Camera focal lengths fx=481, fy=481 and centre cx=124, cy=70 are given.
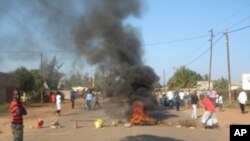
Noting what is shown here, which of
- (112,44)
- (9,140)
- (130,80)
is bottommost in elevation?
(9,140)

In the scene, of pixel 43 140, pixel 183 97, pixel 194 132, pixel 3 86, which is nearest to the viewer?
pixel 43 140

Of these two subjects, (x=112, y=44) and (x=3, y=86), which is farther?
(x=3, y=86)

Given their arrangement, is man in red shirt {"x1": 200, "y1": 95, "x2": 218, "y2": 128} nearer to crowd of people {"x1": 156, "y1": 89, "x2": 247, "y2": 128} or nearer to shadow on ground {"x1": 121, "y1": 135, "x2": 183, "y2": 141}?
crowd of people {"x1": 156, "y1": 89, "x2": 247, "y2": 128}

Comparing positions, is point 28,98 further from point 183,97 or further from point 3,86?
point 183,97

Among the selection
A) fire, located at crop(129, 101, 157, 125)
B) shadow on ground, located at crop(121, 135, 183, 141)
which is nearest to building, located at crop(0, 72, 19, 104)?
fire, located at crop(129, 101, 157, 125)

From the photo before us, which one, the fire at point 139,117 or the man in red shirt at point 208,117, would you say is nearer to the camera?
the man in red shirt at point 208,117

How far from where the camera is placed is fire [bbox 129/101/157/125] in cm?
2128

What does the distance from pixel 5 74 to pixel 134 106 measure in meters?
31.2

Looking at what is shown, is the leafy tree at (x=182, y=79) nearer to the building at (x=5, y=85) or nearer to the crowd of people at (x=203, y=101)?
the building at (x=5, y=85)

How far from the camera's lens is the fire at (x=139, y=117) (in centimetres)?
2128

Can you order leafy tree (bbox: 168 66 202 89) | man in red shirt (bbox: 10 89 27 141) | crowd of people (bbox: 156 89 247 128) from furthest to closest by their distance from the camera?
leafy tree (bbox: 168 66 202 89), crowd of people (bbox: 156 89 247 128), man in red shirt (bbox: 10 89 27 141)

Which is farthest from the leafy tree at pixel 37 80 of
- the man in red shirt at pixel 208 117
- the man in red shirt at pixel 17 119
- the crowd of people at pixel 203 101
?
the man in red shirt at pixel 17 119

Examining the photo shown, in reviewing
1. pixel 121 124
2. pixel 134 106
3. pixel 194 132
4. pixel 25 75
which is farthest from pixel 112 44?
pixel 25 75

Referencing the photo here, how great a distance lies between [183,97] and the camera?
134 ft
